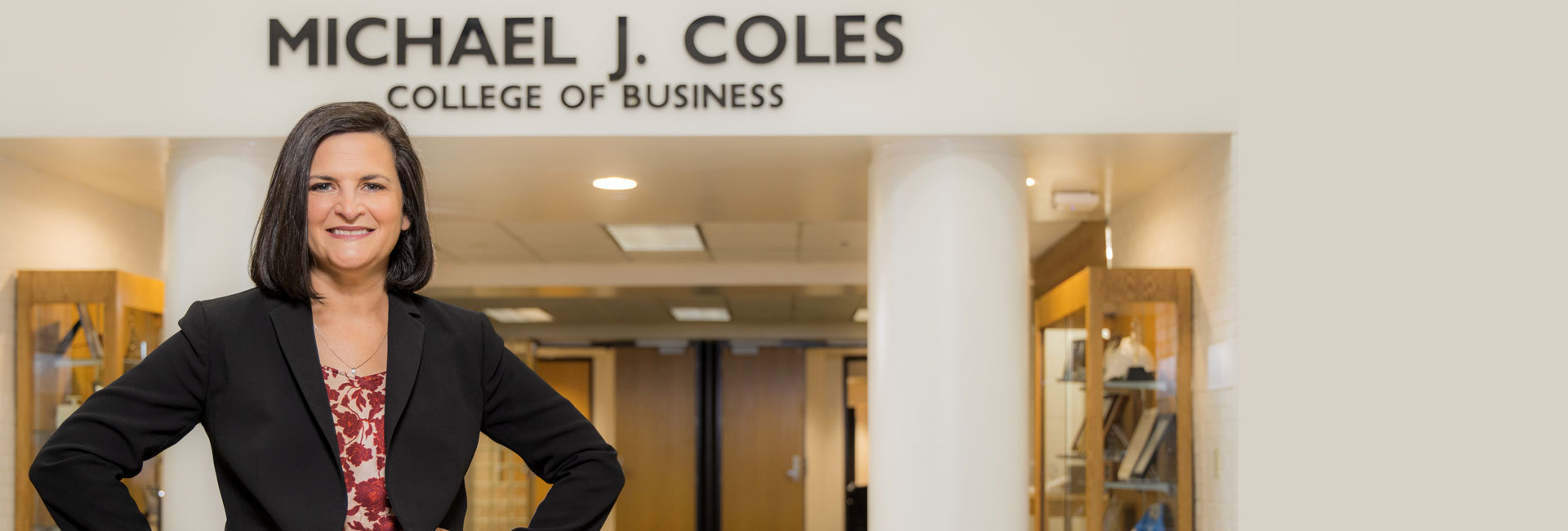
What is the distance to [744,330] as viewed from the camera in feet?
49.7

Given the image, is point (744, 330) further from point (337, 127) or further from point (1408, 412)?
point (337, 127)

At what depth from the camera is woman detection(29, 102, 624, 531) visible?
1.55 meters

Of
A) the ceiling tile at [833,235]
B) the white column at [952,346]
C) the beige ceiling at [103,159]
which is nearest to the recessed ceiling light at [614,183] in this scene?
the white column at [952,346]

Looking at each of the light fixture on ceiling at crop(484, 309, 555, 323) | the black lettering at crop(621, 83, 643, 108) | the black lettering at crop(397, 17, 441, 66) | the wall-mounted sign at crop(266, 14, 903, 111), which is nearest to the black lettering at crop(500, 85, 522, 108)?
the wall-mounted sign at crop(266, 14, 903, 111)

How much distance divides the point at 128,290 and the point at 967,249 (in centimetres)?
337

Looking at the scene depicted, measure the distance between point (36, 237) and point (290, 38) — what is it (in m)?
1.63

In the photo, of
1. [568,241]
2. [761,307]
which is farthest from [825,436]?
[568,241]

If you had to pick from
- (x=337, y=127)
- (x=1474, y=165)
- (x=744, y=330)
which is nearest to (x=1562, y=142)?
(x=1474, y=165)

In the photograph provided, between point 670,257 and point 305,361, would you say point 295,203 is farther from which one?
point 670,257

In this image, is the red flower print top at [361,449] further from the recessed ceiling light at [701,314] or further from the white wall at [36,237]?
the recessed ceiling light at [701,314]

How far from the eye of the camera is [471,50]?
4.68 m

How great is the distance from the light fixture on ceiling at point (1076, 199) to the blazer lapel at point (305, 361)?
4496mm

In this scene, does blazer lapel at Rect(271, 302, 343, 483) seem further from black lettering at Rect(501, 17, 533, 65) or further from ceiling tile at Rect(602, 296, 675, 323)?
ceiling tile at Rect(602, 296, 675, 323)

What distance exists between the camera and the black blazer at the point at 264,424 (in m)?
1.54
